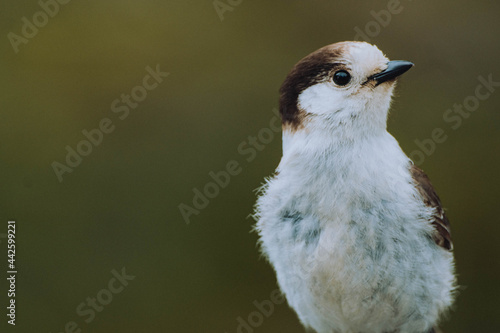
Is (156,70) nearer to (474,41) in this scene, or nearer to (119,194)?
(119,194)

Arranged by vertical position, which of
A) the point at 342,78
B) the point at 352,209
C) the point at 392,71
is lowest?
the point at 352,209

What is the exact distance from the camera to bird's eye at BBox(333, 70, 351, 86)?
9.35 feet

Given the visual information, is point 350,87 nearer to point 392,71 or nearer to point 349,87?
point 349,87

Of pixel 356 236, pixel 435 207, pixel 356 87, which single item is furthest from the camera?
pixel 435 207

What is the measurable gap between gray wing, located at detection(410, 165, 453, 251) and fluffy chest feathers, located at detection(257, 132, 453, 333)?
0.06 meters

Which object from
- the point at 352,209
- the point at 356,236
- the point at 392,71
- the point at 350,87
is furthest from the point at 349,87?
the point at 356,236

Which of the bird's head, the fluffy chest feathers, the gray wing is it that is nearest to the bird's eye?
the bird's head

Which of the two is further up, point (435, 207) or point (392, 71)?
point (392, 71)

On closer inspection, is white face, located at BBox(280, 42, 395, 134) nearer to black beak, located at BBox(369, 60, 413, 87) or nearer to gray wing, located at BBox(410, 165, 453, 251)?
black beak, located at BBox(369, 60, 413, 87)

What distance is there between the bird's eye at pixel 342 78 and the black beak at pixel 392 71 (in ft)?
0.39

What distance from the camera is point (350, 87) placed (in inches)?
112

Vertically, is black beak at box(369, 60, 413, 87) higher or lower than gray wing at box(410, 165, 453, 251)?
higher

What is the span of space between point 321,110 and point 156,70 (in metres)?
2.37

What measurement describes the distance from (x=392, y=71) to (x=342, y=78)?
24cm
